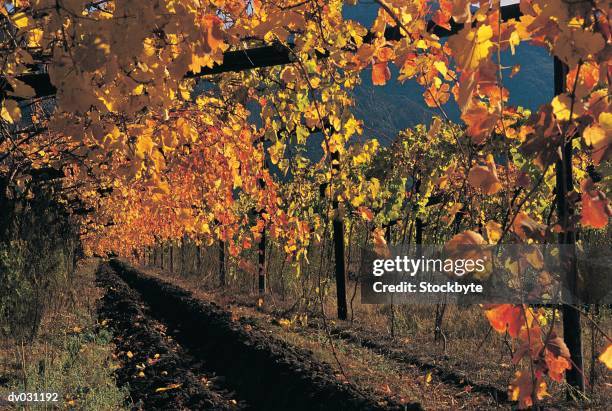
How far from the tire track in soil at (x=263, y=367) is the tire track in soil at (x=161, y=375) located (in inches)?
7.9

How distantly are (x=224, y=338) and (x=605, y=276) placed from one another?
469 centimetres

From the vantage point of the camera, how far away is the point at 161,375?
5934 mm

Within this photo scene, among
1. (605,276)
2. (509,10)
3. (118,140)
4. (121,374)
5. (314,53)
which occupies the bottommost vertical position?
(121,374)

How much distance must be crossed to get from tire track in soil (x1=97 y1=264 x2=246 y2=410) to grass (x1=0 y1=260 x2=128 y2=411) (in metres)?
0.20

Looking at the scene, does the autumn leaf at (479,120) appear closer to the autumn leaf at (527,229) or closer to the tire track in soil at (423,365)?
the autumn leaf at (527,229)

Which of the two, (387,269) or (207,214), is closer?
(207,214)

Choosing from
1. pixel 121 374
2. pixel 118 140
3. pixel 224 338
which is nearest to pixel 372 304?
pixel 224 338

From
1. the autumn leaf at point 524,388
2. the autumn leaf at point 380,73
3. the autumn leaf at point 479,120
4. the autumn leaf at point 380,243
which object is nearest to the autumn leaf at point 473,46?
the autumn leaf at point 479,120

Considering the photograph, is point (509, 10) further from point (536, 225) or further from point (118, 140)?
point (536, 225)

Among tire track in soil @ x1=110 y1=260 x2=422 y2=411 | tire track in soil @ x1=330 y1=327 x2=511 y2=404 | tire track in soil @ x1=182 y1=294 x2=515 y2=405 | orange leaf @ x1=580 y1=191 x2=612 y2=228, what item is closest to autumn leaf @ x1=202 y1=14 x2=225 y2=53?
orange leaf @ x1=580 y1=191 x2=612 y2=228

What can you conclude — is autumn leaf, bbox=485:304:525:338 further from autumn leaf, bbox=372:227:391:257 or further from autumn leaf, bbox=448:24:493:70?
autumn leaf, bbox=372:227:391:257

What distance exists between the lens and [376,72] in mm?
2145

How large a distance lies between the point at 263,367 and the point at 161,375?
104 centimetres

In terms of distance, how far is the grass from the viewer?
15.8 ft
